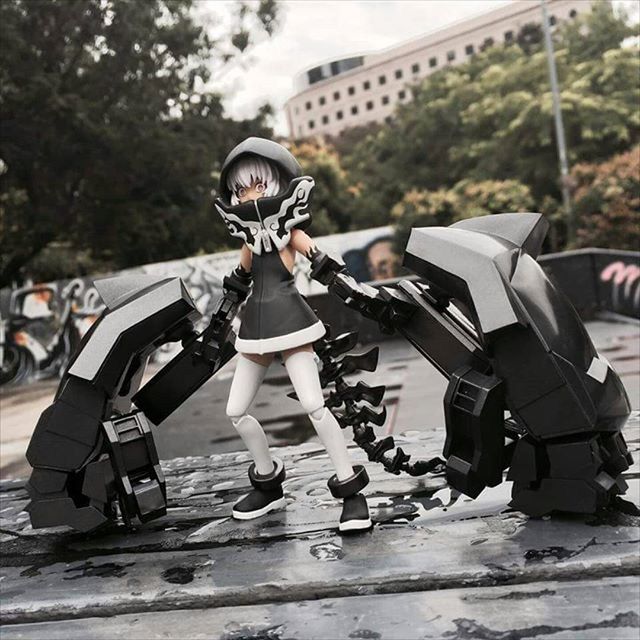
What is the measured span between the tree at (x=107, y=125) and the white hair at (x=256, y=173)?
10625 mm

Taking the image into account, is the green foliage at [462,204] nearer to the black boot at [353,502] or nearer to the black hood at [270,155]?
the black hood at [270,155]

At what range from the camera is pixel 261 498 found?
2.91 metres

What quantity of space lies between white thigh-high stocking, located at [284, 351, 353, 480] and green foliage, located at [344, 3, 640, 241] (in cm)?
1309

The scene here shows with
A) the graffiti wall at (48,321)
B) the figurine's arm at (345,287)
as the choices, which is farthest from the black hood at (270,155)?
the graffiti wall at (48,321)

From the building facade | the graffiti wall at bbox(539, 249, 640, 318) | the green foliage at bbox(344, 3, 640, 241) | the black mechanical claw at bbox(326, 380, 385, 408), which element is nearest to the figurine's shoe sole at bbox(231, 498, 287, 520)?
the black mechanical claw at bbox(326, 380, 385, 408)

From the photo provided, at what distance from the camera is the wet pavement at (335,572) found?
1891 mm

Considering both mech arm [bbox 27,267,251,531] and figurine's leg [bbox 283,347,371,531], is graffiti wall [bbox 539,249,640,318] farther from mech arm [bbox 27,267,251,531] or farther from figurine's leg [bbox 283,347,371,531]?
mech arm [bbox 27,267,251,531]

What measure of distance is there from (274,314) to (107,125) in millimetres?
11512

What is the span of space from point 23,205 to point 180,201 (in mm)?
3459

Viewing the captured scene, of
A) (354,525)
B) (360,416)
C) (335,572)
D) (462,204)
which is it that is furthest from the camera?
(462,204)

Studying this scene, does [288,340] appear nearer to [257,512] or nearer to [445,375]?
[445,375]

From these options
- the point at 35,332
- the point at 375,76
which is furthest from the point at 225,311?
the point at 375,76

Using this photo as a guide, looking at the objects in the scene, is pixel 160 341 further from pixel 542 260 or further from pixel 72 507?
pixel 542 260

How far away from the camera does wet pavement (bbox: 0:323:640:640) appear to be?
1.89 meters
